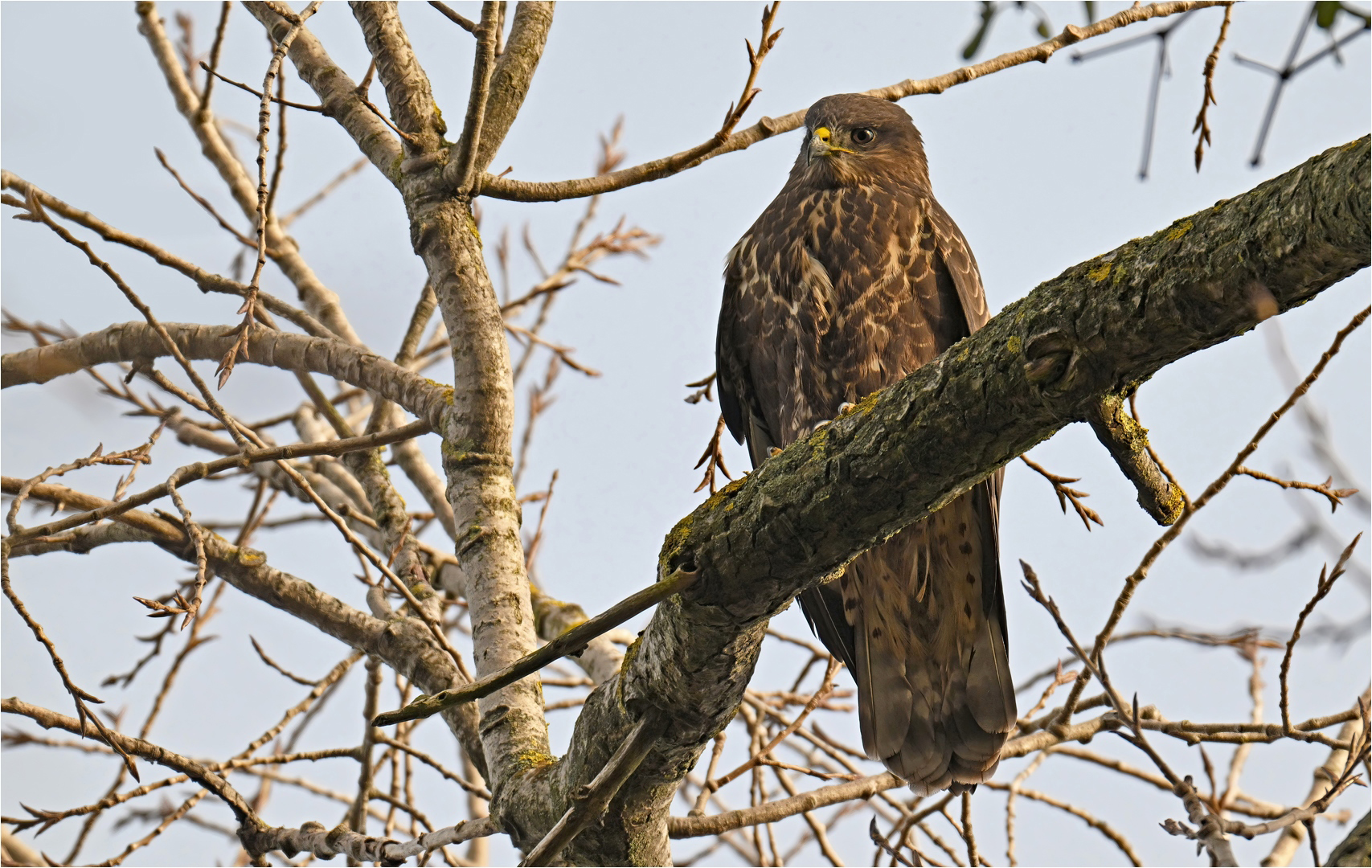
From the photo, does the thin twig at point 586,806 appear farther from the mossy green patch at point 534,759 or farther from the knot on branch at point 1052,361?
the knot on branch at point 1052,361

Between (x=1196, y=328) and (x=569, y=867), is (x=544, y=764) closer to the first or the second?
(x=569, y=867)

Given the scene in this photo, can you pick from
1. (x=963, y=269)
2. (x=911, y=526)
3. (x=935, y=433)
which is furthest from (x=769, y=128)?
(x=935, y=433)

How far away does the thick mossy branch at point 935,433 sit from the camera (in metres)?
1.43

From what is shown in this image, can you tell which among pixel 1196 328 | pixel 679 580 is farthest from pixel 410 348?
pixel 1196 328

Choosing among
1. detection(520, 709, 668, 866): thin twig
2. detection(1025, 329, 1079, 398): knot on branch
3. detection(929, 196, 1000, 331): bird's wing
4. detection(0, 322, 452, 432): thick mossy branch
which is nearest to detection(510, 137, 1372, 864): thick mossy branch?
detection(1025, 329, 1079, 398): knot on branch

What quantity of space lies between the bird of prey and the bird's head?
0.22 metres

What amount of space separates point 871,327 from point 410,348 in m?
1.70

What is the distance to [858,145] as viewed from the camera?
13.1 feet

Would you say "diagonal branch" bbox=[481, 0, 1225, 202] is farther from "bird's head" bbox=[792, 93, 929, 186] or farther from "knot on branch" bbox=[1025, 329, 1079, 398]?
"knot on branch" bbox=[1025, 329, 1079, 398]

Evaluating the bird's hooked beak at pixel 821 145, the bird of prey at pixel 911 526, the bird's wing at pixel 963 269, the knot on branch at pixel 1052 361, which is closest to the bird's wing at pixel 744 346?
the bird of prey at pixel 911 526

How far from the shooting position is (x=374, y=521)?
3906 mm

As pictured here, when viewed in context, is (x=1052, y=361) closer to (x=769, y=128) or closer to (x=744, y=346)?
(x=769, y=128)

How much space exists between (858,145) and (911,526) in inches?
57.9

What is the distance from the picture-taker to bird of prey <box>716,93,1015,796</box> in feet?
10.9
